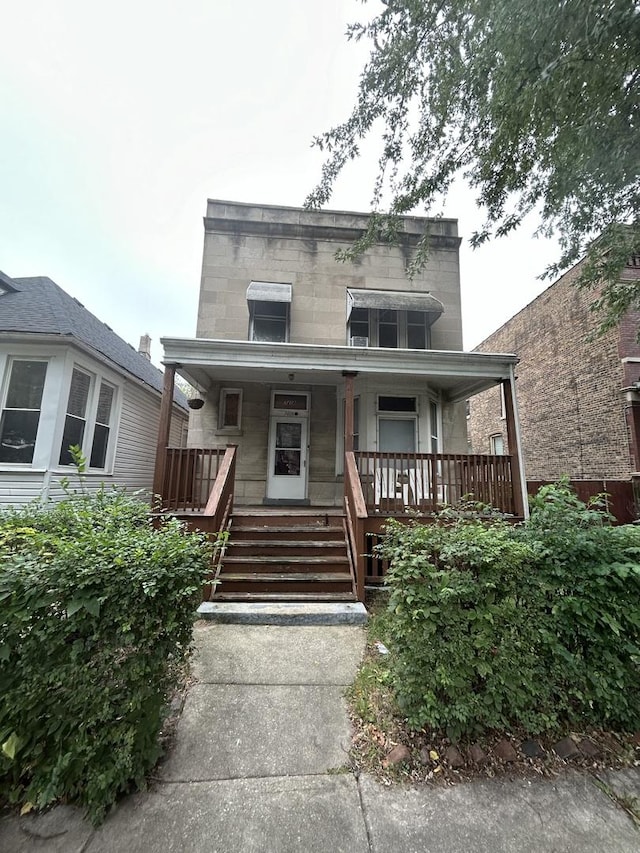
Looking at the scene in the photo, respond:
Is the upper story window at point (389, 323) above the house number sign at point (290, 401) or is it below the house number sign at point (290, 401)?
above

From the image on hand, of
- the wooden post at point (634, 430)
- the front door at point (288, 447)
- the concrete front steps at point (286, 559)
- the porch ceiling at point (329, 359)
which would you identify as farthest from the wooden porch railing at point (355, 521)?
the wooden post at point (634, 430)

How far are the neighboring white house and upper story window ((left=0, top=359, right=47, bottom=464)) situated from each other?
1cm

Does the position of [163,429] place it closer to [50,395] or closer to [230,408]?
[230,408]

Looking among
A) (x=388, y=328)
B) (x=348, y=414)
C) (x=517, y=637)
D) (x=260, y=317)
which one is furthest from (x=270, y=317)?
(x=517, y=637)

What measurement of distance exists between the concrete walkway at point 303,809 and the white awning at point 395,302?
24.7ft

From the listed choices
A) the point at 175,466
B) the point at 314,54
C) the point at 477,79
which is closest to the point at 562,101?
the point at 477,79

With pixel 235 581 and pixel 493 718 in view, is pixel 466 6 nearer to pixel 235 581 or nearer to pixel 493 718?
pixel 493 718

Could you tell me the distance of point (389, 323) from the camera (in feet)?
28.2

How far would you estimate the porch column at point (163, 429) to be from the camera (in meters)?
5.51

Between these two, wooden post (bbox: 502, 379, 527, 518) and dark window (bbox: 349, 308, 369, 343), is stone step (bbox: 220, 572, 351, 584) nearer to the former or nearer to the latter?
wooden post (bbox: 502, 379, 527, 518)

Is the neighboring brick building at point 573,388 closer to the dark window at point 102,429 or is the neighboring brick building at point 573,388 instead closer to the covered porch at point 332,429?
the covered porch at point 332,429

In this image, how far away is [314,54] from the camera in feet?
18.8

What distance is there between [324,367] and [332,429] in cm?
216

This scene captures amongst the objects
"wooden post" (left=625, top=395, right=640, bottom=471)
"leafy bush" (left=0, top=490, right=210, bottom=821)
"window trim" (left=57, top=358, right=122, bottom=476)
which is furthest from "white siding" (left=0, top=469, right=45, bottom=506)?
"wooden post" (left=625, top=395, right=640, bottom=471)
